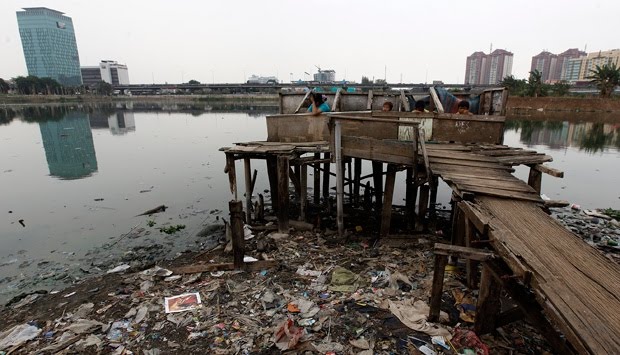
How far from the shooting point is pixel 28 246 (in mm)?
9898

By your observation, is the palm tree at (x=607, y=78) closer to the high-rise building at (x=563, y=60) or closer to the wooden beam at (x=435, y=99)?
the wooden beam at (x=435, y=99)

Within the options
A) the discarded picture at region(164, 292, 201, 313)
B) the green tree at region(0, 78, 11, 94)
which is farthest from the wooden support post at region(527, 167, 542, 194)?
the green tree at region(0, 78, 11, 94)

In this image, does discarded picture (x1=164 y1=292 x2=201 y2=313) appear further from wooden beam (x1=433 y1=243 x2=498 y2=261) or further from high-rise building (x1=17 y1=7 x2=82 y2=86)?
high-rise building (x1=17 y1=7 x2=82 y2=86)

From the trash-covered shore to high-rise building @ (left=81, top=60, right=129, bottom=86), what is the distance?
194m

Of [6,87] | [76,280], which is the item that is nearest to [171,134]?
[76,280]

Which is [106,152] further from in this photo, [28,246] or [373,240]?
[373,240]

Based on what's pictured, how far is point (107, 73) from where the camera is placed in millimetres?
168000

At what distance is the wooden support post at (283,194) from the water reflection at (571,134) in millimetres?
23631

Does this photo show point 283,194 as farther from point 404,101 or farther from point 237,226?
point 404,101

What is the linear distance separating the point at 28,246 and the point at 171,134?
23944 millimetres

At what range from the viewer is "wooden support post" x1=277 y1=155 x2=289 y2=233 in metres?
8.97

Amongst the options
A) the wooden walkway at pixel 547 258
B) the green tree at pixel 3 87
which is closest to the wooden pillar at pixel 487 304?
the wooden walkway at pixel 547 258

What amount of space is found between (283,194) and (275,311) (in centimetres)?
387

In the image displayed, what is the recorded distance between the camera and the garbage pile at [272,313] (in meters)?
4.76
